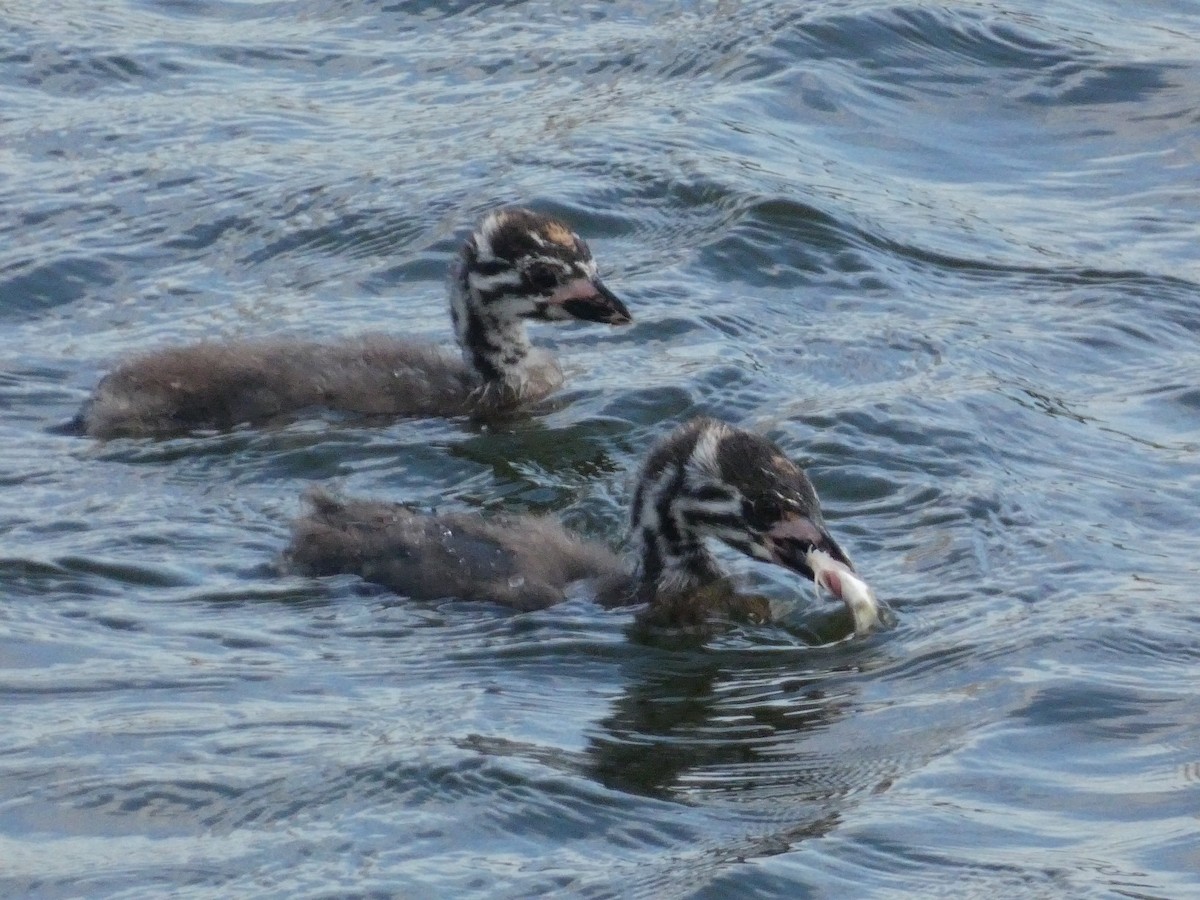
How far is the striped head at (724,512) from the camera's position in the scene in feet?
30.7

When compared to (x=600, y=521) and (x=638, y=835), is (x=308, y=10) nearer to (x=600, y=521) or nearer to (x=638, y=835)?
(x=600, y=521)

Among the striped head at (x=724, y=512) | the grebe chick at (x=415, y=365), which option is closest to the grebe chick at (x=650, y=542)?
the striped head at (x=724, y=512)

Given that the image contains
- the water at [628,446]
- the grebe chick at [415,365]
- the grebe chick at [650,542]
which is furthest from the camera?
the grebe chick at [415,365]

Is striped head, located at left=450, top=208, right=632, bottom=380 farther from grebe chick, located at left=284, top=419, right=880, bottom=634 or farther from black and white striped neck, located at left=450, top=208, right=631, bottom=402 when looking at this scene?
grebe chick, located at left=284, top=419, right=880, bottom=634

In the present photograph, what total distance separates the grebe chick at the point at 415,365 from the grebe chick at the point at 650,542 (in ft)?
5.41

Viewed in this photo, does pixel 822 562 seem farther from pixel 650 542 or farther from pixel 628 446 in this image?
pixel 628 446

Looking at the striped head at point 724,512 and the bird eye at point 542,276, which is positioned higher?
the bird eye at point 542,276

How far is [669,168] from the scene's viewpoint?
15.1m

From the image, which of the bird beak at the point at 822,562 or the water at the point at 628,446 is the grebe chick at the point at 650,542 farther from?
the water at the point at 628,446

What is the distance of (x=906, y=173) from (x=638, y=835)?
857cm

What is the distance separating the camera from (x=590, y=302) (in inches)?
482

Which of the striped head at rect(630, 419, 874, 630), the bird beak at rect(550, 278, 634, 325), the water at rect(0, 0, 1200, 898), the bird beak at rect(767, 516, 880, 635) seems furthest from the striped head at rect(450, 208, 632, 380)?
the bird beak at rect(767, 516, 880, 635)

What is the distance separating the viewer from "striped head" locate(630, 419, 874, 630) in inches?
368

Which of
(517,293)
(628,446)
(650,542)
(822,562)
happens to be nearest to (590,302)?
(517,293)
